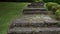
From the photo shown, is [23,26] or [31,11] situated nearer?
[23,26]

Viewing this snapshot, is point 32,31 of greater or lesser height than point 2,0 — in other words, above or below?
above

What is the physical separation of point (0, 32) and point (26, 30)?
1.34 meters

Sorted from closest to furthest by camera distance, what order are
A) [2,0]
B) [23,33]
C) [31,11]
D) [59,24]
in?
[23,33]
[59,24]
[31,11]
[2,0]

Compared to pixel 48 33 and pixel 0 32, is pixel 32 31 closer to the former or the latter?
pixel 48 33

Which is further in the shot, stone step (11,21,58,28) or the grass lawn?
the grass lawn

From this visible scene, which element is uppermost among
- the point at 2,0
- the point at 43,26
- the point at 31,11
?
the point at 43,26

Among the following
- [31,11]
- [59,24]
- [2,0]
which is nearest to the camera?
[59,24]

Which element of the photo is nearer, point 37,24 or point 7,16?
point 37,24

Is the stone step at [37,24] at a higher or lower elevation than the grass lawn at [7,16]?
higher

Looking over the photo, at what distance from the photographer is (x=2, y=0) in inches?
808

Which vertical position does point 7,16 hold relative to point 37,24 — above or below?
below

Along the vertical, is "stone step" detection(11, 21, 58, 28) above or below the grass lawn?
above

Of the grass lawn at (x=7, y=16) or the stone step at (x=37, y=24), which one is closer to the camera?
the stone step at (x=37, y=24)

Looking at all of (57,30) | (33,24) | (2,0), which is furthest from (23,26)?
(2,0)
